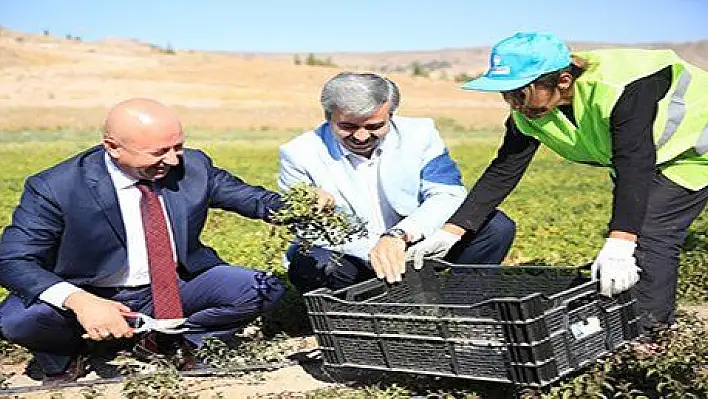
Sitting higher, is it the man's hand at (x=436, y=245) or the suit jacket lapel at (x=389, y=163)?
the suit jacket lapel at (x=389, y=163)

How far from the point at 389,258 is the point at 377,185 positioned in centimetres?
66

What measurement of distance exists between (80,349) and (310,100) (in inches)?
1489

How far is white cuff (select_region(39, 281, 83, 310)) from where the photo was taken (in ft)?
14.0

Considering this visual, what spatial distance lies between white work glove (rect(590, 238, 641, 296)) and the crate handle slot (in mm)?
968

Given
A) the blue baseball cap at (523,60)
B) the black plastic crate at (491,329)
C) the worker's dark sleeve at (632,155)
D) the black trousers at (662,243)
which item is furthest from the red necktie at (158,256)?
the black trousers at (662,243)

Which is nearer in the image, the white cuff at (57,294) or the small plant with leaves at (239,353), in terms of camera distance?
the white cuff at (57,294)

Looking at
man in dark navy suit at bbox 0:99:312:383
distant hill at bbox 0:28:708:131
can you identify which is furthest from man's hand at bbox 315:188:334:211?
distant hill at bbox 0:28:708:131

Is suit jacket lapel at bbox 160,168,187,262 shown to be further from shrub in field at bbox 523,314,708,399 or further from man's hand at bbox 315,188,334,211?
shrub in field at bbox 523,314,708,399

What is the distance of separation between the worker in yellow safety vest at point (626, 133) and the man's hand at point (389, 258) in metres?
0.17

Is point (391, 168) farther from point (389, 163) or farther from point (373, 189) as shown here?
point (373, 189)

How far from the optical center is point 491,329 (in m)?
3.60

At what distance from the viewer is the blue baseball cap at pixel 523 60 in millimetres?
3990

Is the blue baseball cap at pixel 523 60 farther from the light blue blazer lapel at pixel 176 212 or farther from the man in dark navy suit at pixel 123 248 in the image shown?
the light blue blazer lapel at pixel 176 212

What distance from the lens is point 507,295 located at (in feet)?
14.9
